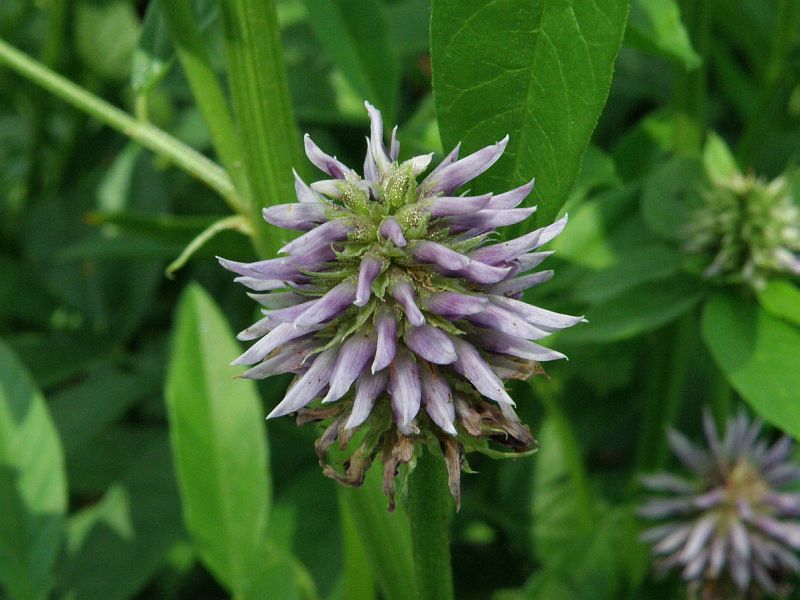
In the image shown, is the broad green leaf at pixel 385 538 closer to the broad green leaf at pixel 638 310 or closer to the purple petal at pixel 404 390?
the purple petal at pixel 404 390

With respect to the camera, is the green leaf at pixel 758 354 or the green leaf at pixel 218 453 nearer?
the green leaf at pixel 758 354

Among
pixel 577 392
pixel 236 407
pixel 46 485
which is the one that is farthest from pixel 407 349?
pixel 577 392

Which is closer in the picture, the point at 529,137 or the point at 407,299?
the point at 407,299

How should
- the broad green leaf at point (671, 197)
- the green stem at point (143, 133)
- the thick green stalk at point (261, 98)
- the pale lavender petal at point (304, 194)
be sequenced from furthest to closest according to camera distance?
1. the broad green leaf at point (671, 197)
2. the green stem at point (143, 133)
3. the thick green stalk at point (261, 98)
4. the pale lavender petal at point (304, 194)

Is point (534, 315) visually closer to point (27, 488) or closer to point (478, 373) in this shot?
point (478, 373)

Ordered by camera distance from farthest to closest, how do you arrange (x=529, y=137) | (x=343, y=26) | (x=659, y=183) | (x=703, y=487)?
(x=703, y=487) → (x=659, y=183) → (x=343, y=26) → (x=529, y=137)

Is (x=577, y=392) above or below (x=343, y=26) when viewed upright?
below

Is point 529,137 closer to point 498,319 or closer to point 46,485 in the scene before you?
point 498,319

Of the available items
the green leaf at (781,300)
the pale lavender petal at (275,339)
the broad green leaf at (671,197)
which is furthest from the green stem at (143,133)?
the green leaf at (781,300)
